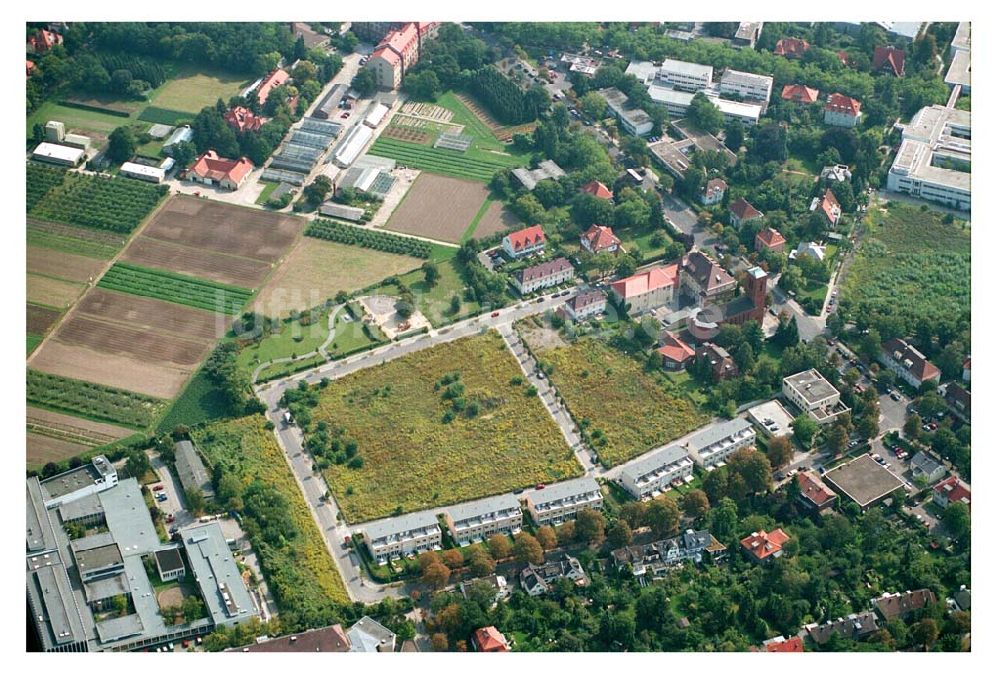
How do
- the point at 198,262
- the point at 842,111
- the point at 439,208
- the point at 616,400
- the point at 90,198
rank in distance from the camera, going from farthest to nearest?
the point at 842,111 → the point at 439,208 → the point at 90,198 → the point at 198,262 → the point at 616,400

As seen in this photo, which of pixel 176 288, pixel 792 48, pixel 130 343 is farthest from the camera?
pixel 792 48

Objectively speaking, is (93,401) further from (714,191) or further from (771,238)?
(771,238)

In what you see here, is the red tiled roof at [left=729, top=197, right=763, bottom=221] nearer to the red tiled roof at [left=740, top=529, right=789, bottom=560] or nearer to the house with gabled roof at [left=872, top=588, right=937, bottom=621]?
the red tiled roof at [left=740, top=529, right=789, bottom=560]

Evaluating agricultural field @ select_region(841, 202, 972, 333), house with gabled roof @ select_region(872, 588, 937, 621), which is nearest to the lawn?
agricultural field @ select_region(841, 202, 972, 333)

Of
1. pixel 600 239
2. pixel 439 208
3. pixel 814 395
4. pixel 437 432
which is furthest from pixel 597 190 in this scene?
pixel 437 432

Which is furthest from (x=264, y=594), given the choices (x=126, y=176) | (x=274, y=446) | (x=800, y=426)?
(x=126, y=176)

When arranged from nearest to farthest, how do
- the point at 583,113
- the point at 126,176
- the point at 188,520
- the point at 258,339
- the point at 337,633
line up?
the point at 337,633 < the point at 188,520 < the point at 258,339 < the point at 126,176 < the point at 583,113

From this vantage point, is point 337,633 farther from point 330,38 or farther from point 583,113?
point 330,38
